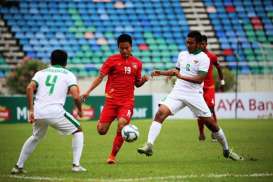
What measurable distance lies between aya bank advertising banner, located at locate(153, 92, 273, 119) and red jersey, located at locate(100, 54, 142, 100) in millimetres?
18396

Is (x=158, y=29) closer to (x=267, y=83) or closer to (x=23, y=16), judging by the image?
(x=23, y=16)

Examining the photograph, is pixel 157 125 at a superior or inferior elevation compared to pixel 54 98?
inferior

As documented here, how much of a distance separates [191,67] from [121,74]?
1285 millimetres

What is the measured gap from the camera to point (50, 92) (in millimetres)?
10352

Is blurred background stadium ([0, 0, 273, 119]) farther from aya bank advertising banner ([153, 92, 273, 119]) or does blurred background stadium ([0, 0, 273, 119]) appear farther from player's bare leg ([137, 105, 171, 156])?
player's bare leg ([137, 105, 171, 156])

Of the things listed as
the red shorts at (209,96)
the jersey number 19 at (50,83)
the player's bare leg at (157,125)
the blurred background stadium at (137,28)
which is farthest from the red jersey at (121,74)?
the blurred background stadium at (137,28)

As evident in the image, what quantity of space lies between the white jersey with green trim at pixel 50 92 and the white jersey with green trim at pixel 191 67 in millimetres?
2926

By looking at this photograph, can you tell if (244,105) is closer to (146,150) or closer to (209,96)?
(209,96)

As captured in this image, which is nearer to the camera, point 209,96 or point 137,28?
point 209,96

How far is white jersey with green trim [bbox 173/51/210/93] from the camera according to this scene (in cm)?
1261

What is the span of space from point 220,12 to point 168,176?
34.7 meters

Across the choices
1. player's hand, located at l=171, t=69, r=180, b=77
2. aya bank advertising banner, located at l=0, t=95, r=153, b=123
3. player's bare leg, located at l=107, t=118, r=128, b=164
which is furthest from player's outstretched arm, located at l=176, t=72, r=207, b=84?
aya bank advertising banner, located at l=0, t=95, r=153, b=123

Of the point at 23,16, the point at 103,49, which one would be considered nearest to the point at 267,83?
the point at 103,49

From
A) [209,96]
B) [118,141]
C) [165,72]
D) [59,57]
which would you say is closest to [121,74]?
[165,72]
